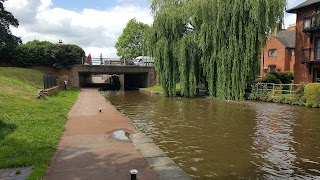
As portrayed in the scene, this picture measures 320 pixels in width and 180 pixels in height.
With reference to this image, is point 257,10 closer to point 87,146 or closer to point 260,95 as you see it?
point 260,95

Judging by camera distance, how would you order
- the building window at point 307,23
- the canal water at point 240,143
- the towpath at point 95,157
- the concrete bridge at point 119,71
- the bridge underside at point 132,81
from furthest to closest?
the bridge underside at point 132,81 < the concrete bridge at point 119,71 < the building window at point 307,23 < the canal water at point 240,143 < the towpath at point 95,157

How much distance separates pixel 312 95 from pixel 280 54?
A: 2228 cm

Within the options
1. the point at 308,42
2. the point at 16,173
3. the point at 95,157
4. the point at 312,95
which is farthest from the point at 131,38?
the point at 16,173

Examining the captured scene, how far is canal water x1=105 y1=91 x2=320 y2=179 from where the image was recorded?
266 inches

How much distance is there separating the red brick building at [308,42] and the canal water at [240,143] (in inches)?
425

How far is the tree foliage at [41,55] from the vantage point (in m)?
37.6

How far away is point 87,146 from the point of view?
786cm

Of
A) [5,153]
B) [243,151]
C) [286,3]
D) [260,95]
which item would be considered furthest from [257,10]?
[5,153]

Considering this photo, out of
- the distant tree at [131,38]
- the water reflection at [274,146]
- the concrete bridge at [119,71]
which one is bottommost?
the water reflection at [274,146]

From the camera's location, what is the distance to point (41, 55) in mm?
38938

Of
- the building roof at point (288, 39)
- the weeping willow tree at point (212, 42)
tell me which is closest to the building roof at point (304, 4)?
the weeping willow tree at point (212, 42)

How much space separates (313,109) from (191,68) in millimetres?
10252

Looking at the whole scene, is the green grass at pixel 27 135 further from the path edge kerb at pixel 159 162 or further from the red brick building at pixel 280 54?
the red brick building at pixel 280 54

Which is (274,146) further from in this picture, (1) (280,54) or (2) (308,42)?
(1) (280,54)
